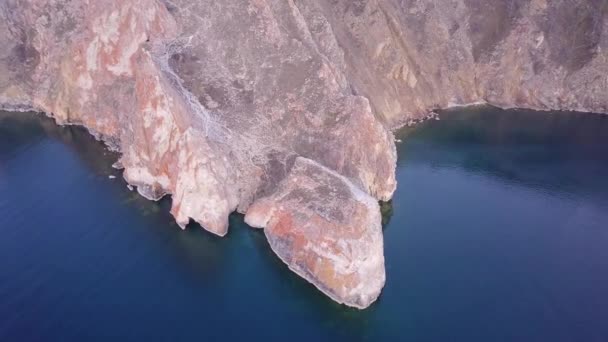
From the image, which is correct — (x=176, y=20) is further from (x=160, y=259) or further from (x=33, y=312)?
(x=33, y=312)

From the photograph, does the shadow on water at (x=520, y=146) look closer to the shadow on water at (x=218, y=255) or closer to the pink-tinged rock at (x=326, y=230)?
the shadow on water at (x=218, y=255)

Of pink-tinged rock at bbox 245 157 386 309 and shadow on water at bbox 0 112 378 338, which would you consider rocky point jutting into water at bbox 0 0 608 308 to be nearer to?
pink-tinged rock at bbox 245 157 386 309

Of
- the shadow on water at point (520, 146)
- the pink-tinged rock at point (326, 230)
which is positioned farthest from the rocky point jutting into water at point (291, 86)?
the shadow on water at point (520, 146)

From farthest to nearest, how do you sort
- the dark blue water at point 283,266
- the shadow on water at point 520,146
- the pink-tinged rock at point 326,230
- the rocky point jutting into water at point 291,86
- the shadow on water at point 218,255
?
1. the shadow on water at point 520,146
2. the rocky point jutting into water at point 291,86
3. the pink-tinged rock at point 326,230
4. the shadow on water at point 218,255
5. the dark blue water at point 283,266

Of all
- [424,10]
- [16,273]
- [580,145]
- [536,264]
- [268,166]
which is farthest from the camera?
[424,10]

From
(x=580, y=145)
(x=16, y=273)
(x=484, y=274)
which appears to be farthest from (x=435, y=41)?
(x=16, y=273)

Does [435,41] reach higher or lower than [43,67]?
higher

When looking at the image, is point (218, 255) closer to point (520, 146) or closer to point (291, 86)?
point (291, 86)

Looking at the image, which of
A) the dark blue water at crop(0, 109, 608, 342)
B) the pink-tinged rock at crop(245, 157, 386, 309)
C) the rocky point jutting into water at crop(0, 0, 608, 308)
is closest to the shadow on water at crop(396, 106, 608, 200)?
the dark blue water at crop(0, 109, 608, 342)
